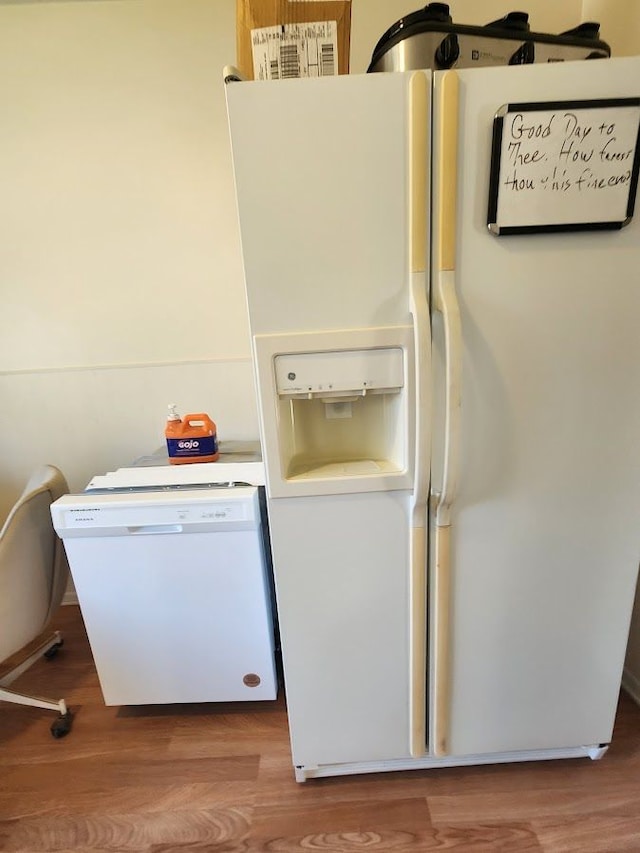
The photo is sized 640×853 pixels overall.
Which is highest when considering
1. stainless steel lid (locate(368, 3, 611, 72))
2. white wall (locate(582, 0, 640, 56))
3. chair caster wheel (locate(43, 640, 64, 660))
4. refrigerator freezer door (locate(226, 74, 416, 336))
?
white wall (locate(582, 0, 640, 56))

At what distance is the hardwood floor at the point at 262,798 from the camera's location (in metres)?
1.21

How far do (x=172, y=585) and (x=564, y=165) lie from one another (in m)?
1.54

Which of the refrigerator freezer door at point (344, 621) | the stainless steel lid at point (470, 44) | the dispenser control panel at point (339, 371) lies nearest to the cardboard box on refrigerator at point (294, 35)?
the stainless steel lid at point (470, 44)

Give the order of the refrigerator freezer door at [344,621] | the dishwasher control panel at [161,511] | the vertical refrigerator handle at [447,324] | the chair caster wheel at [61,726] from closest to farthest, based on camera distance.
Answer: the vertical refrigerator handle at [447,324], the refrigerator freezer door at [344,621], the dishwasher control panel at [161,511], the chair caster wheel at [61,726]

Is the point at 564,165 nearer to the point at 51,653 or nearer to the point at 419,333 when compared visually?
the point at 419,333

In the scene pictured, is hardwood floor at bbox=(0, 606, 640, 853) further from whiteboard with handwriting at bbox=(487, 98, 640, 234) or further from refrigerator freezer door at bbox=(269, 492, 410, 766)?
whiteboard with handwriting at bbox=(487, 98, 640, 234)

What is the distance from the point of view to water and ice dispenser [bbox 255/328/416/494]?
3.33ft

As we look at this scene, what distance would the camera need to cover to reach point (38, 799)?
4.45ft

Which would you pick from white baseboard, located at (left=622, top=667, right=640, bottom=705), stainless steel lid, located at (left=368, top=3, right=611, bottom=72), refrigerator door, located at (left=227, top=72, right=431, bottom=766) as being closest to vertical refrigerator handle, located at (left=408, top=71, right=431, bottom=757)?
refrigerator door, located at (left=227, top=72, right=431, bottom=766)

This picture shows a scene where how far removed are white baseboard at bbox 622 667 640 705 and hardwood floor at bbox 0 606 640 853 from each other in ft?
0.10

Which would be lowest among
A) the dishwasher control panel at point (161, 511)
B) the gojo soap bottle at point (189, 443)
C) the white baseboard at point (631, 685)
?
the white baseboard at point (631, 685)

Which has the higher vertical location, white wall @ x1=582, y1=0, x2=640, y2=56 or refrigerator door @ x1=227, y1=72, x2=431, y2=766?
white wall @ x1=582, y1=0, x2=640, y2=56

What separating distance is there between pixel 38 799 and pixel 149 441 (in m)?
1.29

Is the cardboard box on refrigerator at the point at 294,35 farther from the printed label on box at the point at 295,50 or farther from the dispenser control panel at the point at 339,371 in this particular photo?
the dispenser control panel at the point at 339,371
